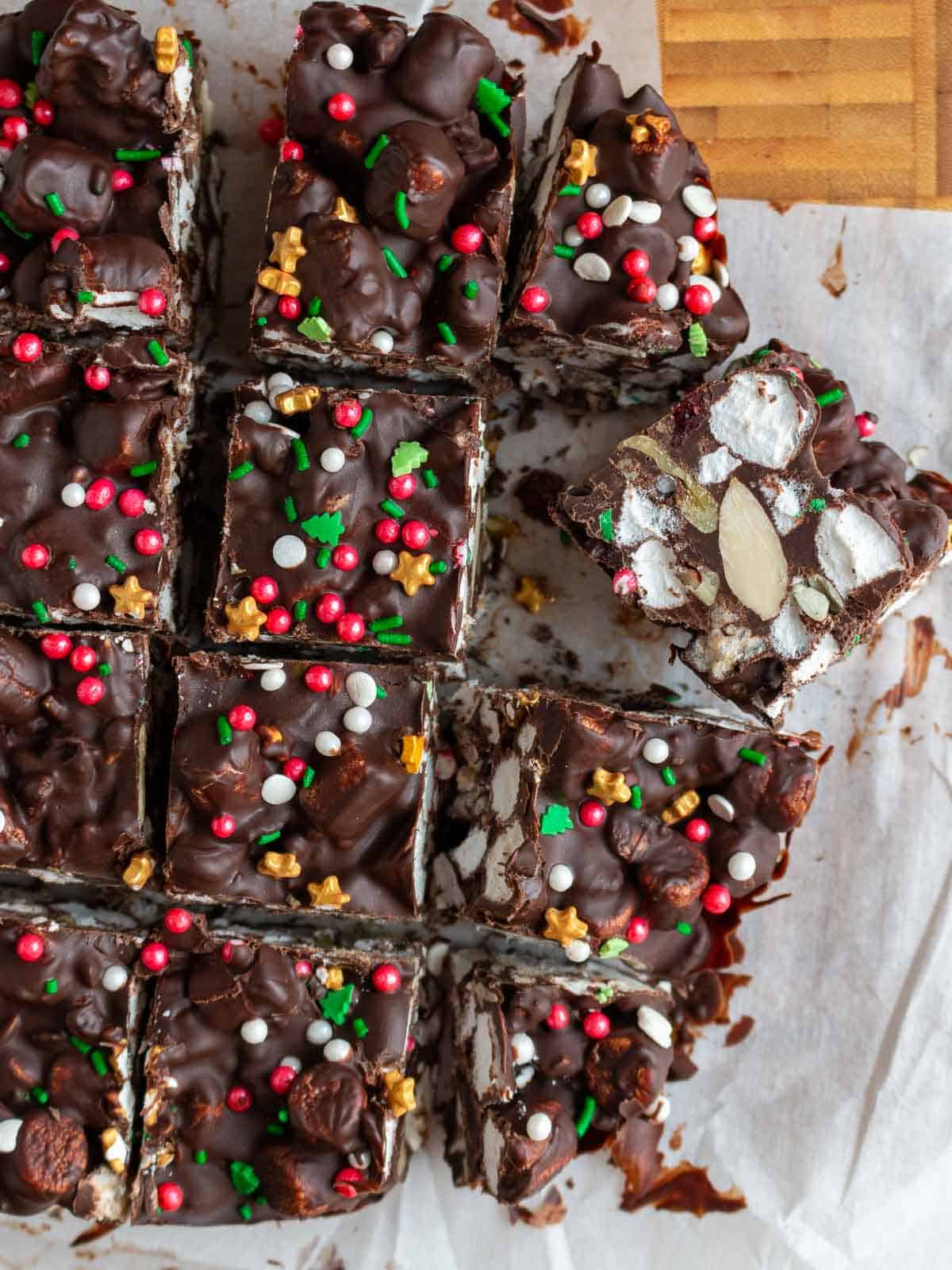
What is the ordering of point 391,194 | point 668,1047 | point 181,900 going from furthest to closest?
point 181,900 → point 668,1047 → point 391,194

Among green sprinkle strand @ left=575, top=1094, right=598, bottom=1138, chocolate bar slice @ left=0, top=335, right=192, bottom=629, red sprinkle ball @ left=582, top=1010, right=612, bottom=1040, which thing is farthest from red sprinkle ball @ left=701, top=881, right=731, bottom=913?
chocolate bar slice @ left=0, top=335, right=192, bottom=629

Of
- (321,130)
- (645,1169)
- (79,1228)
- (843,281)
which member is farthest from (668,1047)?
(321,130)

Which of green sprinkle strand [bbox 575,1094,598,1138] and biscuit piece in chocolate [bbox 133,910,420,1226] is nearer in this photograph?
biscuit piece in chocolate [bbox 133,910,420,1226]

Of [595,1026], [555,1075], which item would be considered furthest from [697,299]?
[555,1075]

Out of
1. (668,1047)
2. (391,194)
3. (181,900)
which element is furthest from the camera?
(181,900)

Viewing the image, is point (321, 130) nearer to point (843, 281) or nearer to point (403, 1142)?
point (843, 281)

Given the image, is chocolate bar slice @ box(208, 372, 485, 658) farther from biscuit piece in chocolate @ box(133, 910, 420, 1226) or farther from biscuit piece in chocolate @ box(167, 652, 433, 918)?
biscuit piece in chocolate @ box(133, 910, 420, 1226)

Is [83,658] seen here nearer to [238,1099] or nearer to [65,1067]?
[65,1067]
